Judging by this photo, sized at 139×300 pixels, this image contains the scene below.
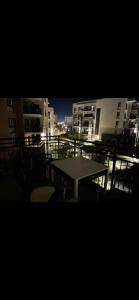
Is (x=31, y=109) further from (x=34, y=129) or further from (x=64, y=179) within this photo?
(x=64, y=179)

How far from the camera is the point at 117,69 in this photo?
1.13 m

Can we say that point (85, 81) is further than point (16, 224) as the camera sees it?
No

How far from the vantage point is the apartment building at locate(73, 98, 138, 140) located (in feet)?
65.6

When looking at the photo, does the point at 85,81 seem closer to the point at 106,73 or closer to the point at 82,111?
the point at 106,73

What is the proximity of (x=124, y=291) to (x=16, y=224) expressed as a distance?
1377 mm

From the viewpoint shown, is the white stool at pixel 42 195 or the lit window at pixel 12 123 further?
the lit window at pixel 12 123

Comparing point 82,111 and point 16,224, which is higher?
point 82,111

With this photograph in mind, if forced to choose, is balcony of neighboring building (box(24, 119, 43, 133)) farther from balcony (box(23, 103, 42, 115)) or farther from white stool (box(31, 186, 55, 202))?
white stool (box(31, 186, 55, 202))

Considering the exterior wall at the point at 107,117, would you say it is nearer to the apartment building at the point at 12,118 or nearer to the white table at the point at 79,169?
the apartment building at the point at 12,118

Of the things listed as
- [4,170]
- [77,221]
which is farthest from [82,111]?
[77,221]

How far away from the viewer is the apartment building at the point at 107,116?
20.0m

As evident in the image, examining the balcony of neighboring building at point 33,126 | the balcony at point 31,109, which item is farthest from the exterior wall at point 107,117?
the balcony of neighboring building at point 33,126

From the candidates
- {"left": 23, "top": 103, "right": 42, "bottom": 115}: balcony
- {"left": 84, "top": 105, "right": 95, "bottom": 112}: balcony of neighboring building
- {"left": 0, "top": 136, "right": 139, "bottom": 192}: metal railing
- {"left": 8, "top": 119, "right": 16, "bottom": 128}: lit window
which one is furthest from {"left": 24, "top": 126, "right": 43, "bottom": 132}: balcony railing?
{"left": 84, "top": 105, "right": 95, "bottom": 112}: balcony of neighboring building

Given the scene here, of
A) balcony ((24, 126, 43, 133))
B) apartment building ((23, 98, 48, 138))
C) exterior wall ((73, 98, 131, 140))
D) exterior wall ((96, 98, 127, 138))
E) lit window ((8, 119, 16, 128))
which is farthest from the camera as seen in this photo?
exterior wall ((73, 98, 131, 140))
